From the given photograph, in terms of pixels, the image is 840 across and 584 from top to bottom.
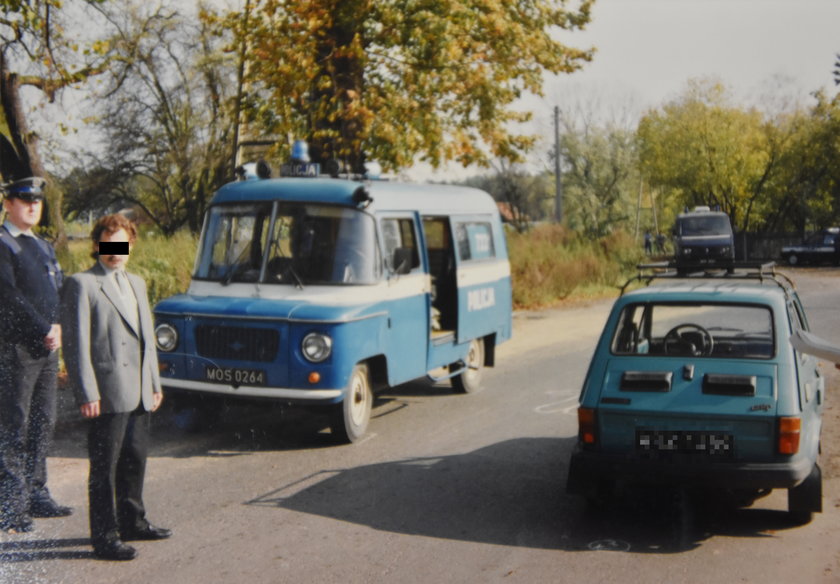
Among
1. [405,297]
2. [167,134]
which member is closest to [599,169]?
[167,134]

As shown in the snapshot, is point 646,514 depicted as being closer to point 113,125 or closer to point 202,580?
point 202,580

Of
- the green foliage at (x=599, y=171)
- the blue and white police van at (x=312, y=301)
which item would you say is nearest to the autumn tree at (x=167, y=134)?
the green foliage at (x=599, y=171)

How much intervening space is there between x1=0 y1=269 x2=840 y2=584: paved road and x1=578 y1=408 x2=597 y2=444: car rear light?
614mm

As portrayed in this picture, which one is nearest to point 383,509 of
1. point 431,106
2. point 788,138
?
point 431,106

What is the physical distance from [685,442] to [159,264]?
10695 millimetres

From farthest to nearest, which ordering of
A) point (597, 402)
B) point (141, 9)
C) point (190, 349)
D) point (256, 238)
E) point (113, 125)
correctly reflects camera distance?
1. point (113, 125)
2. point (141, 9)
3. point (256, 238)
4. point (190, 349)
5. point (597, 402)

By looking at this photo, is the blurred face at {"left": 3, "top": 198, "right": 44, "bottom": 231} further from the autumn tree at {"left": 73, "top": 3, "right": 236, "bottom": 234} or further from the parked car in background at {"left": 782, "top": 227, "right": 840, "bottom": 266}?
the parked car in background at {"left": 782, "top": 227, "right": 840, "bottom": 266}

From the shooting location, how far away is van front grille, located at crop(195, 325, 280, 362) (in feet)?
27.0

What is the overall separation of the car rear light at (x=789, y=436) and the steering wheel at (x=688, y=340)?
0.96 meters

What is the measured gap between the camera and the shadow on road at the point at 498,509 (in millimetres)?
5941

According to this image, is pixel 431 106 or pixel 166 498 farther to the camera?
pixel 431 106

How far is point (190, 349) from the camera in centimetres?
849

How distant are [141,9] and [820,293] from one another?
81.9 feet

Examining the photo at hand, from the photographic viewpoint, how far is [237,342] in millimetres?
8344
